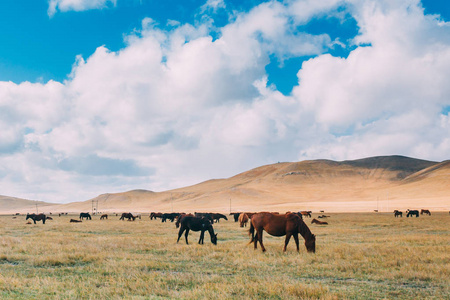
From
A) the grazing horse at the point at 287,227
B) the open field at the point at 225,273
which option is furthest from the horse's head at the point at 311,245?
the open field at the point at 225,273

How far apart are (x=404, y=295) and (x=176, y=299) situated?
6.07 meters

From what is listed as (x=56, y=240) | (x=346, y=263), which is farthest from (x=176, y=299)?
(x=56, y=240)

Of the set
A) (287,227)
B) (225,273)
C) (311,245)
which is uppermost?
(287,227)

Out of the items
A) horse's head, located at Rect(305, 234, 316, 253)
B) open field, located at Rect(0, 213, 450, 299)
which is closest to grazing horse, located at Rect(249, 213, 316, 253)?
horse's head, located at Rect(305, 234, 316, 253)

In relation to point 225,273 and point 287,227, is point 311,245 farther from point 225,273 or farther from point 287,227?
point 225,273

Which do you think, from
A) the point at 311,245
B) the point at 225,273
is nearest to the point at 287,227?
the point at 311,245

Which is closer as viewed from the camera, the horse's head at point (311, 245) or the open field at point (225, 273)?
the open field at point (225, 273)

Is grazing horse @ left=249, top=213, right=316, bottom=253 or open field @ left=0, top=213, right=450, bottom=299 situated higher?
grazing horse @ left=249, top=213, right=316, bottom=253

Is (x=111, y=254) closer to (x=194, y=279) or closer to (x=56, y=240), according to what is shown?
(x=194, y=279)

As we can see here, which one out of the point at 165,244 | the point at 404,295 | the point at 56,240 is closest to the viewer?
the point at 404,295

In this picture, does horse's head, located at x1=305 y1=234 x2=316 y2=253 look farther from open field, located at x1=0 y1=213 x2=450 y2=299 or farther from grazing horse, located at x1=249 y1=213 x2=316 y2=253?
open field, located at x1=0 y1=213 x2=450 y2=299

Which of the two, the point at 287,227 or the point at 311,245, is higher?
the point at 287,227

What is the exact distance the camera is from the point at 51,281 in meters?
10.7

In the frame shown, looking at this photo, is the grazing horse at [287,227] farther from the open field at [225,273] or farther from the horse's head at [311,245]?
the open field at [225,273]
